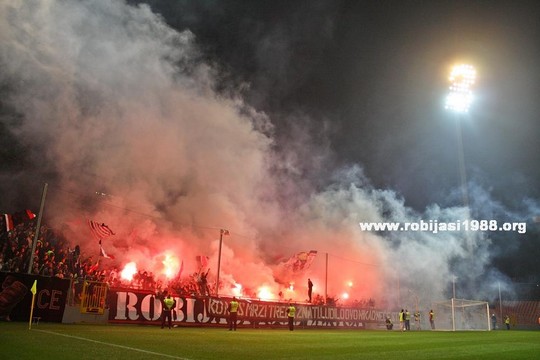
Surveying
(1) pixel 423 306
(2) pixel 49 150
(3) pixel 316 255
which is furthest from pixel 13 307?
(1) pixel 423 306

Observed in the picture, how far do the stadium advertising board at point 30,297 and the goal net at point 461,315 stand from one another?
33.1m

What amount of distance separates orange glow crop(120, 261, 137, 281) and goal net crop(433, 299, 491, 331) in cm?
2859

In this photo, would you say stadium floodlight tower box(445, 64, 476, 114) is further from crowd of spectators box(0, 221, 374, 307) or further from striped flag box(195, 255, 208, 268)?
crowd of spectators box(0, 221, 374, 307)

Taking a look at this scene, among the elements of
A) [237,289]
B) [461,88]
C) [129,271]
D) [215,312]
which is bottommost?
[215,312]

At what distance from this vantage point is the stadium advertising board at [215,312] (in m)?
20.9

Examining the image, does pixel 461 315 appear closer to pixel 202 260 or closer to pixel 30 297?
pixel 202 260

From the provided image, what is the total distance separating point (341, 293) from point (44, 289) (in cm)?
3816

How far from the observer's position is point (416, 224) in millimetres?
58125

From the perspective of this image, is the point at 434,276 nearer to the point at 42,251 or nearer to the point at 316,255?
the point at 316,255

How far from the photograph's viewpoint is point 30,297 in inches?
710

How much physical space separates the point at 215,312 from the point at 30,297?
10003 millimetres

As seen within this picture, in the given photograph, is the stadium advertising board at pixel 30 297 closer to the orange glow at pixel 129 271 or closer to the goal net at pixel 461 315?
the orange glow at pixel 129 271

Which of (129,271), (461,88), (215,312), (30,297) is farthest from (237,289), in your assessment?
(461,88)

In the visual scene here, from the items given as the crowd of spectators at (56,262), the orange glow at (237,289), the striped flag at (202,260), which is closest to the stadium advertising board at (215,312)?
the crowd of spectators at (56,262)
